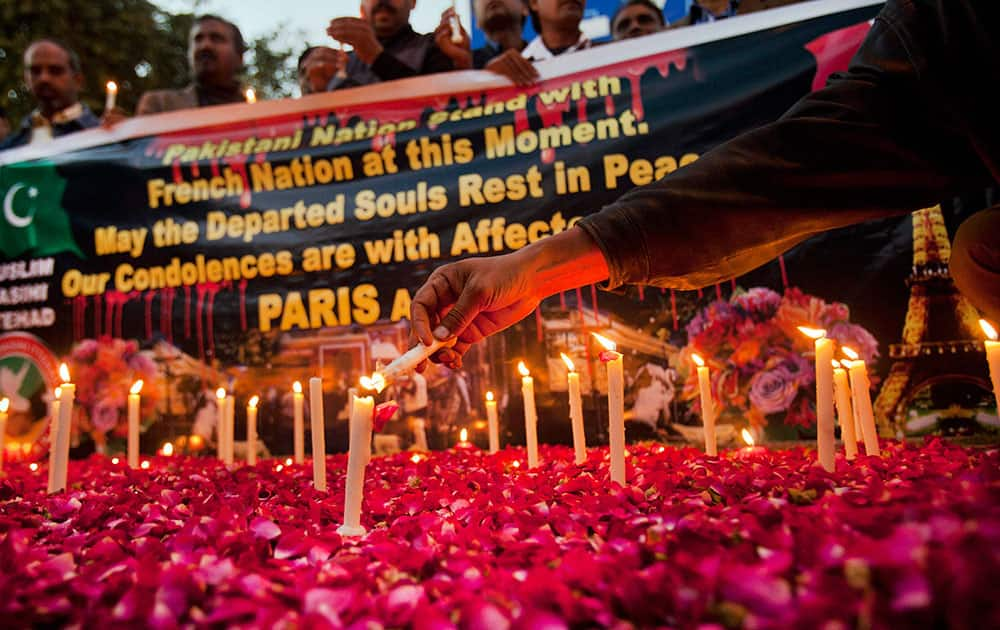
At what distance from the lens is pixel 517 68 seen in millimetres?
3770

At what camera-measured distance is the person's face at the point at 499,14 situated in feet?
15.2

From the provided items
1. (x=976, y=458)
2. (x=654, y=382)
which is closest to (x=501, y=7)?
(x=654, y=382)

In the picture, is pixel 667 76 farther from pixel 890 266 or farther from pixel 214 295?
pixel 214 295

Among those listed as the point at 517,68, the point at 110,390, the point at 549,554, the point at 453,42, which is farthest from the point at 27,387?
the point at 549,554

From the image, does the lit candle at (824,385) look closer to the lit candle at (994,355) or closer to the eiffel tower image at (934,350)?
the lit candle at (994,355)

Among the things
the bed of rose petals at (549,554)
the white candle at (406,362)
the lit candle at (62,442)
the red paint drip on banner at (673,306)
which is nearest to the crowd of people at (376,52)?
the red paint drip on banner at (673,306)

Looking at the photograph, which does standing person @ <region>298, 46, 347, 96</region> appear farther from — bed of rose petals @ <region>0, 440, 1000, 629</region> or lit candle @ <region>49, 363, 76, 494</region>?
bed of rose petals @ <region>0, 440, 1000, 629</region>

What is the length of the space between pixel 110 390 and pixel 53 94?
8.69 feet

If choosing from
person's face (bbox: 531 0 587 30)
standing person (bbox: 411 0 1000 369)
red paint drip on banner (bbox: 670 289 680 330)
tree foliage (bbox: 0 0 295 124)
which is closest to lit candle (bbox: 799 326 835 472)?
standing person (bbox: 411 0 1000 369)

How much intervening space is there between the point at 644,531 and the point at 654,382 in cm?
235

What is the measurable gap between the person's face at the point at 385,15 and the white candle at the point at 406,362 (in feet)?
12.3

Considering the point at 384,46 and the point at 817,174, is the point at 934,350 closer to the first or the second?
the point at 817,174

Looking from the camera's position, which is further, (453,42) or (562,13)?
(562,13)

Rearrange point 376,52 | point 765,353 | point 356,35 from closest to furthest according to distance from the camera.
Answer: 1. point 765,353
2. point 356,35
3. point 376,52
